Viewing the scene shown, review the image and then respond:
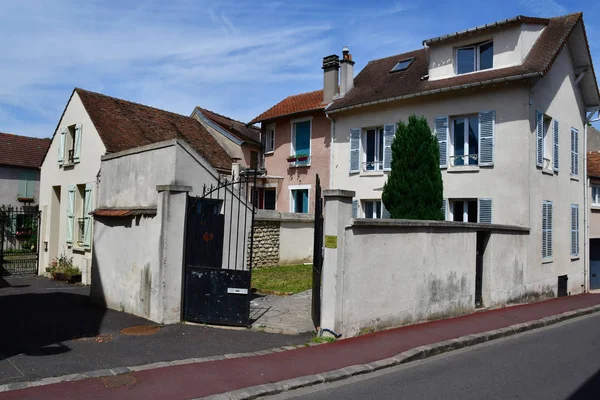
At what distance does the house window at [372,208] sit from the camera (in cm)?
1820

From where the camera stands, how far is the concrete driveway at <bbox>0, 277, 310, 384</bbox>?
20.2ft

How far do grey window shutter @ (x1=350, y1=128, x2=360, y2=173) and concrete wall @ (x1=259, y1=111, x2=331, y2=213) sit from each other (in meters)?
1.42

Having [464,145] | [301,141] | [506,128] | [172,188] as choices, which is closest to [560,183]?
[506,128]

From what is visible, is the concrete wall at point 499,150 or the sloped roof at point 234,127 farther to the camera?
the sloped roof at point 234,127

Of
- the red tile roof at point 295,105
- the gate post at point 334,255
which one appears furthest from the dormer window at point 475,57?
the gate post at point 334,255

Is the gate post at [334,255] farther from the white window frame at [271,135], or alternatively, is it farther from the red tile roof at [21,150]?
the red tile roof at [21,150]

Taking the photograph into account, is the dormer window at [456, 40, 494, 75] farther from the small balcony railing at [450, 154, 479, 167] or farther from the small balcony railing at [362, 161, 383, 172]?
the small balcony railing at [362, 161, 383, 172]

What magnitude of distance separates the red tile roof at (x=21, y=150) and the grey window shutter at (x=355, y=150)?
762 inches

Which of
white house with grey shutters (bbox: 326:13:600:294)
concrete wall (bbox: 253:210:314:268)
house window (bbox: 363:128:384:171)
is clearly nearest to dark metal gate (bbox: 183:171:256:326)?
white house with grey shutters (bbox: 326:13:600:294)

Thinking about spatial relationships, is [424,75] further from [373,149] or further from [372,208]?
[372,208]

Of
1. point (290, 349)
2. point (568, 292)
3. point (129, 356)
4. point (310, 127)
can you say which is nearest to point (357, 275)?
point (290, 349)

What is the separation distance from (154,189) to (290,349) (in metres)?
4.20

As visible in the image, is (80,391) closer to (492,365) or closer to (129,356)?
(129,356)

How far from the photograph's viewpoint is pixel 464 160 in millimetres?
15719
